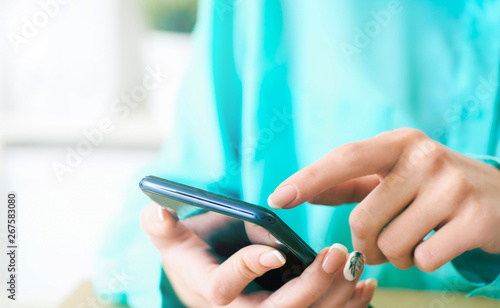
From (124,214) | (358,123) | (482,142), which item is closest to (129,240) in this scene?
(124,214)

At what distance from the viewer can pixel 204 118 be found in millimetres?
508

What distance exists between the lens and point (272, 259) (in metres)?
0.27

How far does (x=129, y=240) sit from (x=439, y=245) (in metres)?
0.34

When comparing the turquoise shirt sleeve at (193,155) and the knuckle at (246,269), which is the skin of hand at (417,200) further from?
the turquoise shirt sleeve at (193,155)

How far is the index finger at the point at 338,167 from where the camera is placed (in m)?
0.29

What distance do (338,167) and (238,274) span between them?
0.11m
